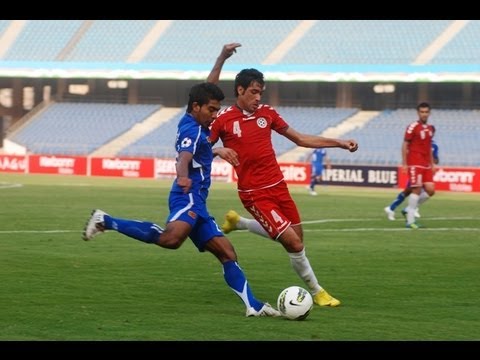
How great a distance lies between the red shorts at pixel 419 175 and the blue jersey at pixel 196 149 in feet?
40.6

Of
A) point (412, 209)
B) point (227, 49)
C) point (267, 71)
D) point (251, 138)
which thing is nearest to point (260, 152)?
point (251, 138)

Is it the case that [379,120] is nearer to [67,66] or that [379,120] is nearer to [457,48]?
[457,48]

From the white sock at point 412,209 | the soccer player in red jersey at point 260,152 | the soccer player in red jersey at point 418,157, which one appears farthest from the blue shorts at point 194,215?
the soccer player in red jersey at point 418,157

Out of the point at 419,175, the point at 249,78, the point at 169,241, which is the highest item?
the point at 249,78

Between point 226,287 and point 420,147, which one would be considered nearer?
point 226,287

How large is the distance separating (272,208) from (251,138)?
78cm

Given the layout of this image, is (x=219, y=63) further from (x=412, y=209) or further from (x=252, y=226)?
(x=412, y=209)

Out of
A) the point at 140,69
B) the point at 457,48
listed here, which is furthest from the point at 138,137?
the point at 457,48

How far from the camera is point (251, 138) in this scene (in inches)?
472

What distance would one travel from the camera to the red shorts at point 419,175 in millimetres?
22828

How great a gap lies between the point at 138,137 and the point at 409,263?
4774 centimetres

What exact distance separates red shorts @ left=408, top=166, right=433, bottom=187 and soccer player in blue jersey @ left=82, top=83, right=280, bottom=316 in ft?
40.6

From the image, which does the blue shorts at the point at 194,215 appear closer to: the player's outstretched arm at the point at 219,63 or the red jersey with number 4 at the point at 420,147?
the player's outstretched arm at the point at 219,63

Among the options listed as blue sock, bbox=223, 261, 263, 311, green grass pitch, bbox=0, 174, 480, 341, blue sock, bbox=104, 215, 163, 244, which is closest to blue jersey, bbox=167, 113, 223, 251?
blue sock, bbox=104, 215, 163, 244
